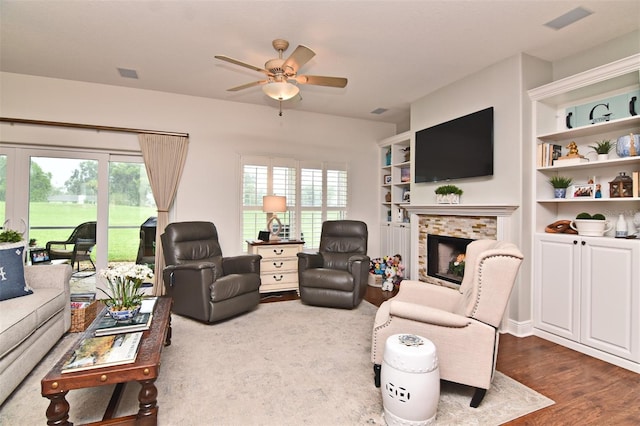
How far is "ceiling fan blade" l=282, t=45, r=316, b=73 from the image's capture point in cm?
247

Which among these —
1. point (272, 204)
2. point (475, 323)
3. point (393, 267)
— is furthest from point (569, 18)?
point (272, 204)

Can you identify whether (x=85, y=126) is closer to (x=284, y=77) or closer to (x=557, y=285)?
(x=284, y=77)

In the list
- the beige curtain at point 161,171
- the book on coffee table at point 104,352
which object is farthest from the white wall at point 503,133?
the beige curtain at point 161,171

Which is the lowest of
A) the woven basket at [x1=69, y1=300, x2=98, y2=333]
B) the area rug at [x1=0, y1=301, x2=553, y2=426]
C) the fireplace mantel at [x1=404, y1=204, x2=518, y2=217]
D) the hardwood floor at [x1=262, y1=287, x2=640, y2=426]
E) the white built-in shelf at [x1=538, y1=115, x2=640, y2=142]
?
the hardwood floor at [x1=262, y1=287, x2=640, y2=426]

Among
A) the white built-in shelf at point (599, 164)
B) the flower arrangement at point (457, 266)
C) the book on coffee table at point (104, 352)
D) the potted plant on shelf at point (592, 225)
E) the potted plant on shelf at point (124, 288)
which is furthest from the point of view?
the flower arrangement at point (457, 266)

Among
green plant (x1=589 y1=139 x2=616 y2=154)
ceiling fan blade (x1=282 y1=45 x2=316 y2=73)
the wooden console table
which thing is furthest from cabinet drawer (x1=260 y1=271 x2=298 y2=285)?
green plant (x1=589 y1=139 x2=616 y2=154)

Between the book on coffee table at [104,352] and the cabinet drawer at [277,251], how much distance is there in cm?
241

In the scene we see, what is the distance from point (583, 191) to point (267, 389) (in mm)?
3267

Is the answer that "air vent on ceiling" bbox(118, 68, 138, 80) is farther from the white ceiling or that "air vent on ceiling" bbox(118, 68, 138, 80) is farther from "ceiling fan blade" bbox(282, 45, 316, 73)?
"ceiling fan blade" bbox(282, 45, 316, 73)

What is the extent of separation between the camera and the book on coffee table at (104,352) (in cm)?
163

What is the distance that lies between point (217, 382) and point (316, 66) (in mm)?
3156

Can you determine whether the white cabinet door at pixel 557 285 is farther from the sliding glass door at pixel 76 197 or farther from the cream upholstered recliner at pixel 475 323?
the sliding glass door at pixel 76 197

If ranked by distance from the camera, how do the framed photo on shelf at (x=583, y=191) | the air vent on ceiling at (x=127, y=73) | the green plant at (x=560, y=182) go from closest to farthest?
the framed photo on shelf at (x=583, y=191), the green plant at (x=560, y=182), the air vent on ceiling at (x=127, y=73)

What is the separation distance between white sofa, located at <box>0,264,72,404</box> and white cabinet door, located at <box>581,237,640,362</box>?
4.30 m
